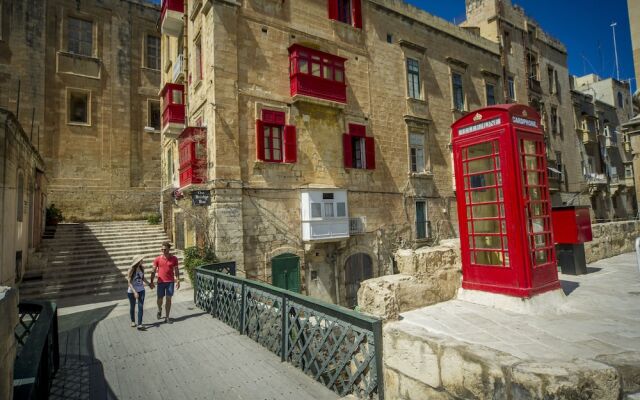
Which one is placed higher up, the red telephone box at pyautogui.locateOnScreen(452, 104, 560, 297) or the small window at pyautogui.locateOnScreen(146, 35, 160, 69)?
the small window at pyautogui.locateOnScreen(146, 35, 160, 69)

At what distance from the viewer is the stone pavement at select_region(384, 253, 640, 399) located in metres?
2.24

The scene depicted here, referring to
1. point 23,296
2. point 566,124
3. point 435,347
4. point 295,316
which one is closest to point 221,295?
point 295,316

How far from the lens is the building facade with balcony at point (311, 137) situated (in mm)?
12898

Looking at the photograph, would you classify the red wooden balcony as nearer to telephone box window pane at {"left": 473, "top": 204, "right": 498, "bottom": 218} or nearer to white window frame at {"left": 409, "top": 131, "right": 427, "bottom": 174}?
white window frame at {"left": 409, "top": 131, "right": 427, "bottom": 174}

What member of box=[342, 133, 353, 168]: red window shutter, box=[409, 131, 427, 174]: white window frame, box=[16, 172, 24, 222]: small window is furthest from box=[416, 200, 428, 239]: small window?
box=[16, 172, 24, 222]: small window

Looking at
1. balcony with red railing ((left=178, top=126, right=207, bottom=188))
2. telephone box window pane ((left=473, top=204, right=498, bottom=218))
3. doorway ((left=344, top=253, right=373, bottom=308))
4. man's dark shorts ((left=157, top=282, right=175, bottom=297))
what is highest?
balcony with red railing ((left=178, top=126, right=207, bottom=188))

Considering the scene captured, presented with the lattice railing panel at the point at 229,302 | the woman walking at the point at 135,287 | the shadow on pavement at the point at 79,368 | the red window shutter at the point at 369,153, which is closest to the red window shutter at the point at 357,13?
the red window shutter at the point at 369,153

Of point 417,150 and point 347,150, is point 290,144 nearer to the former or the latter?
point 347,150

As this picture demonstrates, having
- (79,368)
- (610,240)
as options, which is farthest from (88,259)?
(610,240)

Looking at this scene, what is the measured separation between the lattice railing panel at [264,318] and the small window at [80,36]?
22.1 meters

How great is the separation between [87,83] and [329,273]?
18.6 m

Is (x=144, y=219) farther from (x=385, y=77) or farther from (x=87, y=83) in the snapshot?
(x=385, y=77)

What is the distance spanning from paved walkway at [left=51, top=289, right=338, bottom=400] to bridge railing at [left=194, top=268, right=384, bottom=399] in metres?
0.19

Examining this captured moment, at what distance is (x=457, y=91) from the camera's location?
2066 cm
